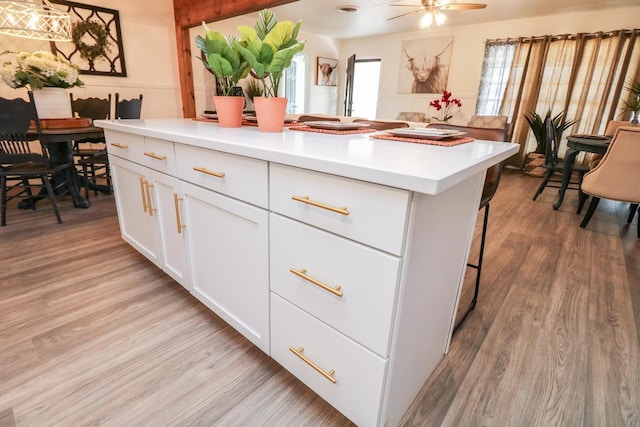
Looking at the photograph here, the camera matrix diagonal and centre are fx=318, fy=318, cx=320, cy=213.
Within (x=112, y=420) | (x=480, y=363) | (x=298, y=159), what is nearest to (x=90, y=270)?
(x=112, y=420)

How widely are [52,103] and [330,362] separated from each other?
10.0 feet

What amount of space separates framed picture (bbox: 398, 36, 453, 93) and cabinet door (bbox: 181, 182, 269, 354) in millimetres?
5880

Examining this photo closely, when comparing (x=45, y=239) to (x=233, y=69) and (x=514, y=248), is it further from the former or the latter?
(x=514, y=248)

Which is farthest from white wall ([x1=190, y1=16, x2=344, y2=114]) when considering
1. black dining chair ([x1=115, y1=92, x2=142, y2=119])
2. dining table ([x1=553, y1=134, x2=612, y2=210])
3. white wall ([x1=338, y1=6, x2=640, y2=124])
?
dining table ([x1=553, y1=134, x2=612, y2=210])

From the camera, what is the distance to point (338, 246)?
833 millimetres

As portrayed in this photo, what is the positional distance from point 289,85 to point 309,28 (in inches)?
43.9

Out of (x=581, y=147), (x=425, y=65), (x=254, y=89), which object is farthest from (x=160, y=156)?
(x=425, y=65)

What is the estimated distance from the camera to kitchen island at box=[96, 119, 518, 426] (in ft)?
2.43

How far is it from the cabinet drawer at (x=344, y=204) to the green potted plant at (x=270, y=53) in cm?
51

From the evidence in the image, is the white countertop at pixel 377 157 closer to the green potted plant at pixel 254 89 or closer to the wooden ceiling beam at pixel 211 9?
the wooden ceiling beam at pixel 211 9

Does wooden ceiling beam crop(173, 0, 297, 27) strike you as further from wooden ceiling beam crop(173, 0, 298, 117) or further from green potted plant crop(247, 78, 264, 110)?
green potted plant crop(247, 78, 264, 110)

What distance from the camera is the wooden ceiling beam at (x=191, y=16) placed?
11.7ft

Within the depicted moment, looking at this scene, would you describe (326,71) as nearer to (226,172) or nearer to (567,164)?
(567,164)

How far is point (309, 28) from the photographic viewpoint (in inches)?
237
